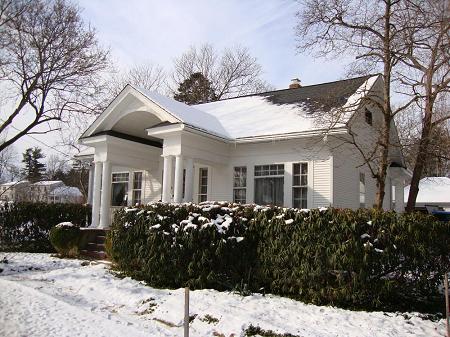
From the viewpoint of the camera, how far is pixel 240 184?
600 inches

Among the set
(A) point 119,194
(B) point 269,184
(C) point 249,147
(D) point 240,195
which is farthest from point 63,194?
(B) point 269,184

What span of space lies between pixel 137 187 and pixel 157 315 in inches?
451

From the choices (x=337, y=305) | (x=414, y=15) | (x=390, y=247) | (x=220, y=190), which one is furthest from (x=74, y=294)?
(x=414, y=15)

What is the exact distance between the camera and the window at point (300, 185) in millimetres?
13844

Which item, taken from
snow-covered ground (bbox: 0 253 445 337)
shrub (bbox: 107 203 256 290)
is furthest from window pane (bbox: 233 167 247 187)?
snow-covered ground (bbox: 0 253 445 337)

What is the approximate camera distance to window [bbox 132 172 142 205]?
60.8 feet

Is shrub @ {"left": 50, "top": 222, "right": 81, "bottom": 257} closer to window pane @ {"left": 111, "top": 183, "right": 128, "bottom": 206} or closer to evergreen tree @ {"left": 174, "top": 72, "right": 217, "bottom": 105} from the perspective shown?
window pane @ {"left": 111, "top": 183, "right": 128, "bottom": 206}

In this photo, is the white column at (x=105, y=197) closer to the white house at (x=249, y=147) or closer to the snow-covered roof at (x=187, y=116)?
the white house at (x=249, y=147)

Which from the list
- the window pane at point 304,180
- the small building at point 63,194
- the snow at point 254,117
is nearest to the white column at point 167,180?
the snow at point 254,117

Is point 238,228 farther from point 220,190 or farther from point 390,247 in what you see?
point 220,190

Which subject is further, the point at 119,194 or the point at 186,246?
the point at 119,194

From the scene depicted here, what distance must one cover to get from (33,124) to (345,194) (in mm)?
14354

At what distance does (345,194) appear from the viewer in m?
14.4

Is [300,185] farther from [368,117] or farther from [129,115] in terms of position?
[129,115]
